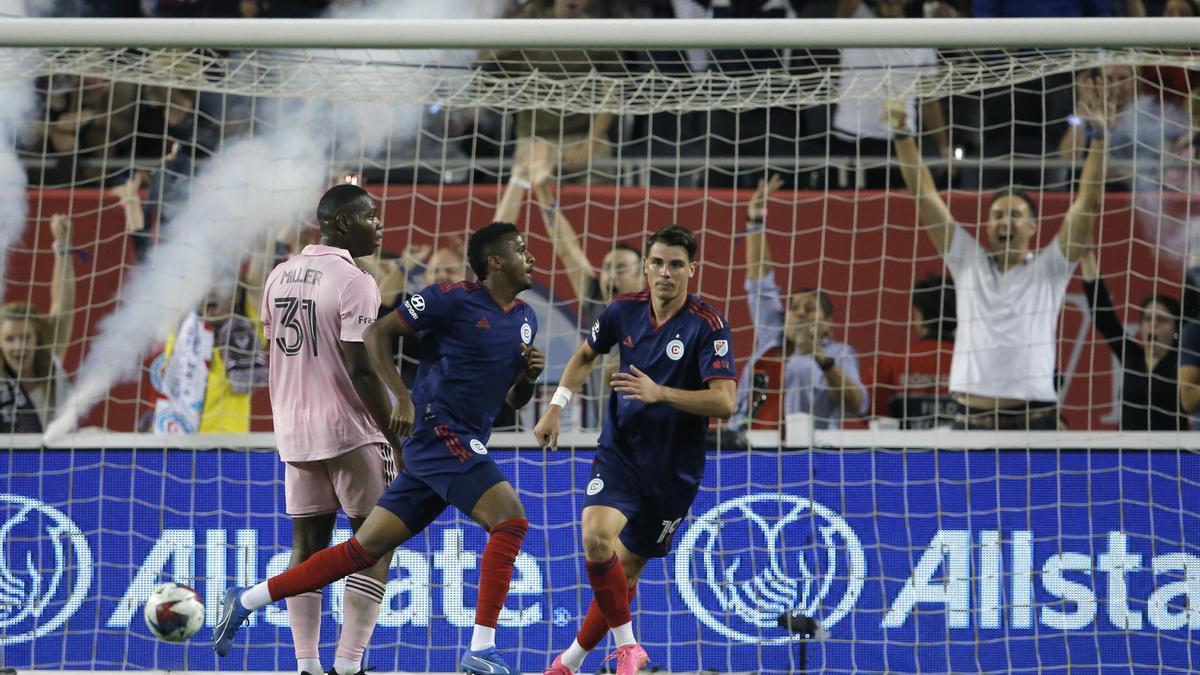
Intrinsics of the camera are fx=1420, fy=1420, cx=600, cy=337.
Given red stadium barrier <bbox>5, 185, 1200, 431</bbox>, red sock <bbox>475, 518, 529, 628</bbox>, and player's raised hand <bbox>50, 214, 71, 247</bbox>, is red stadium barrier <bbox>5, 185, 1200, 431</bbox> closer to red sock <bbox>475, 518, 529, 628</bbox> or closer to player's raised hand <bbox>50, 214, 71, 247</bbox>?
player's raised hand <bbox>50, 214, 71, 247</bbox>

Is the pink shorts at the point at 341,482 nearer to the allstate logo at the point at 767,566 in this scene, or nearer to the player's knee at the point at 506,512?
the player's knee at the point at 506,512

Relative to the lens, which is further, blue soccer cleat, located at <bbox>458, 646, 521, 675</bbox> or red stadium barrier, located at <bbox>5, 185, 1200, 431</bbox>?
red stadium barrier, located at <bbox>5, 185, 1200, 431</bbox>

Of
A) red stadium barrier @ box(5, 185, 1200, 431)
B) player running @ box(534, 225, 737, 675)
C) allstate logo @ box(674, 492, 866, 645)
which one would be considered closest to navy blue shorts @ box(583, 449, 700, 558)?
player running @ box(534, 225, 737, 675)

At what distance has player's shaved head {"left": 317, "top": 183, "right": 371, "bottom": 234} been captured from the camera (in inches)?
224

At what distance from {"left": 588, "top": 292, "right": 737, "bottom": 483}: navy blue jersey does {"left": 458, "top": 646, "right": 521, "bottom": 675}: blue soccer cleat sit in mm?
923

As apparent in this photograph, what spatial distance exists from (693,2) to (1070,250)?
353cm

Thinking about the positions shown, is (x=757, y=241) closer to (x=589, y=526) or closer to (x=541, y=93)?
(x=541, y=93)

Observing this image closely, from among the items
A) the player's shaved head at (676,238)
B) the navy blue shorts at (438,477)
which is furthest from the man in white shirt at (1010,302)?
the navy blue shorts at (438,477)

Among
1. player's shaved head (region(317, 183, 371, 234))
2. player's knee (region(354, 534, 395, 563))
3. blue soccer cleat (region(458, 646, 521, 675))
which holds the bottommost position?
blue soccer cleat (region(458, 646, 521, 675))

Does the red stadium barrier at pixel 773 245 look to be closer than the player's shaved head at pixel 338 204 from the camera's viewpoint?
No

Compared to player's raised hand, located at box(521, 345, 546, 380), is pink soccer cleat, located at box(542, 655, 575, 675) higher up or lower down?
lower down

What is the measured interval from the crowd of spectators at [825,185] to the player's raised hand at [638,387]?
152 centimetres

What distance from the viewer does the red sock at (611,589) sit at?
554 cm

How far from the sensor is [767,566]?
22.4ft
